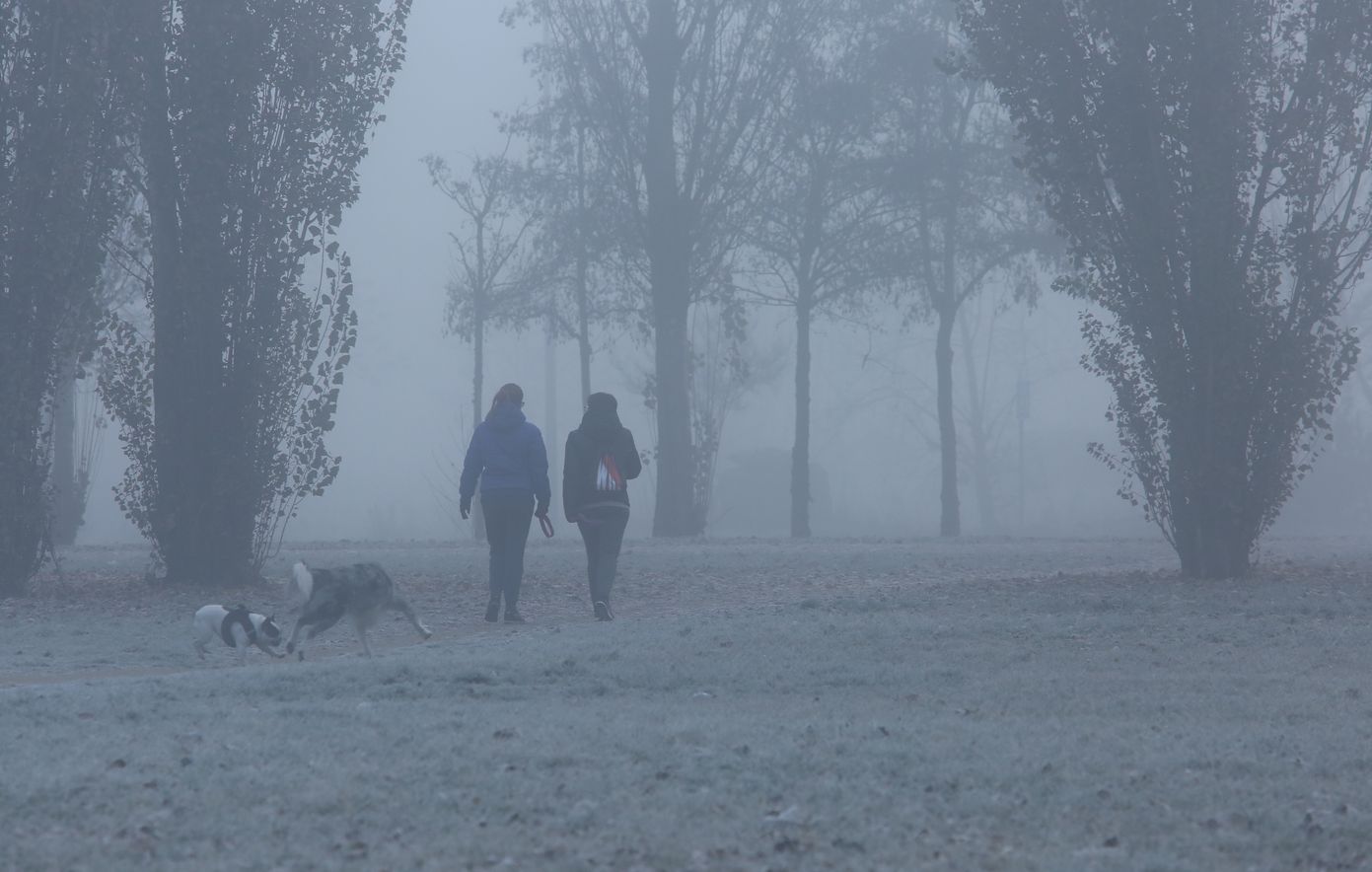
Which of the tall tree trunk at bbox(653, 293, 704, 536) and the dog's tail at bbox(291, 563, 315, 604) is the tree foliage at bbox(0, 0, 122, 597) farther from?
the tall tree trunk at bbox(653, 293, 704, 536)

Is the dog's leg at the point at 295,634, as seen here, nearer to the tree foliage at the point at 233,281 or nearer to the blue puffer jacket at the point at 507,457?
the blue puffer jacket at the point at 507,457

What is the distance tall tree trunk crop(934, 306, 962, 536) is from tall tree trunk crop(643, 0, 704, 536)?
721 centimetres

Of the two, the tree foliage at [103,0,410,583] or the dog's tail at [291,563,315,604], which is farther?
the tree foliage at [103,0,410,583]

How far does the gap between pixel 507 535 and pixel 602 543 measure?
946mm

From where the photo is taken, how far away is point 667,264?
32656 millimetres

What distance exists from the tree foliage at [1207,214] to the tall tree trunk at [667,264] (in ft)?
49.4

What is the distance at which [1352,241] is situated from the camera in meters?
17.6

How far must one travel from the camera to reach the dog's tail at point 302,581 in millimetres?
11789

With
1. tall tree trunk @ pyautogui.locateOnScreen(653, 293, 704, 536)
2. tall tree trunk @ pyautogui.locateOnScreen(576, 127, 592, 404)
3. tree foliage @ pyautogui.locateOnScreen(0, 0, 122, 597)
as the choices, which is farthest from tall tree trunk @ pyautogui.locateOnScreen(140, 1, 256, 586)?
tall tree trunk @ pyautogui.locateOnScreen(576, 127, 592, 404)

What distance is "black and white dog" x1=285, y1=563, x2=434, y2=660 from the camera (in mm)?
12094

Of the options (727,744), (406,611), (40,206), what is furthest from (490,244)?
(727,744)

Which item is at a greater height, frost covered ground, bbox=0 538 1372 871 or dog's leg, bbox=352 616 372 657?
dog's leg, bbox=352 616 372 657

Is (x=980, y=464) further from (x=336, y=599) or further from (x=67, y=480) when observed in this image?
(x=336, y=599)

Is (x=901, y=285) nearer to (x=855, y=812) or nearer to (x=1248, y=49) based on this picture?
(x=1248, y=49)
